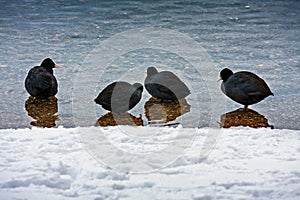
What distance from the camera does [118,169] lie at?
13.2 feet

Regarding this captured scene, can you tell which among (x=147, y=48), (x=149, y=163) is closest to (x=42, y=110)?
(x=149, y=163)

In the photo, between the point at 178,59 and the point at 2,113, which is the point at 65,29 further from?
the point at 2,113

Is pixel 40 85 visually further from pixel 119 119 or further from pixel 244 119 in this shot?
pixel 244 119

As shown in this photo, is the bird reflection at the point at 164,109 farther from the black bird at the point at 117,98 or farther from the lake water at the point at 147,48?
the black bird at the point at 117,98

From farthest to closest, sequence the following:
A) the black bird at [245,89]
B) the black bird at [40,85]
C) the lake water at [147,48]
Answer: the black bird at [40,85] < the lake water at [147,48] < the black bird at [245,89]

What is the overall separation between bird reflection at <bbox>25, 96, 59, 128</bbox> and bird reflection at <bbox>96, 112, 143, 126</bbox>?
1.71 ft

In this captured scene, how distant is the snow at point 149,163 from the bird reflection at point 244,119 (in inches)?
17.7

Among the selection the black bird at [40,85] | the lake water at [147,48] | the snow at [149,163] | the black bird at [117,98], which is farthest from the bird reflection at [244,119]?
the black bird at [40,85]

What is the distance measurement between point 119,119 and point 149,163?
1.72m

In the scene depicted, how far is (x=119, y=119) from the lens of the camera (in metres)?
5.83

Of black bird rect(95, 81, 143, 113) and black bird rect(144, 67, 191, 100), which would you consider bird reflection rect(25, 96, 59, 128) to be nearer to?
black bird rect(95, 81, 143, 113)

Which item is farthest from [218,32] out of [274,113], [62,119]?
[62,119]

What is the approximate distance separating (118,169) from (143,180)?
0.92ft

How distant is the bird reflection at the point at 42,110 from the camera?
5.67m
